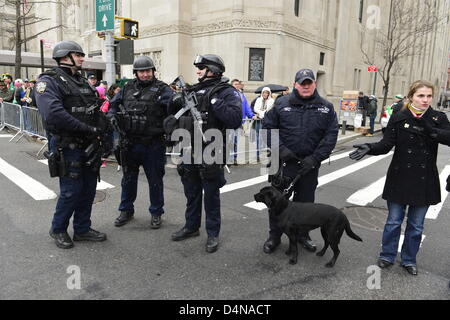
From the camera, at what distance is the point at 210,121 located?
12.8ft

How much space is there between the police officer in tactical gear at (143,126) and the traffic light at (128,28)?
4.82 metres

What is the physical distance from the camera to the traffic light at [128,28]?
8.62 m

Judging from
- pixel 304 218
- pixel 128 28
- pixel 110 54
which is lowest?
pixel 304 218

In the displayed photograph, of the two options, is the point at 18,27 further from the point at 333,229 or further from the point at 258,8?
the point at 333,229

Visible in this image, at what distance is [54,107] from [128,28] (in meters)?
5.90

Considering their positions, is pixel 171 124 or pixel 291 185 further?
pixel 291 185

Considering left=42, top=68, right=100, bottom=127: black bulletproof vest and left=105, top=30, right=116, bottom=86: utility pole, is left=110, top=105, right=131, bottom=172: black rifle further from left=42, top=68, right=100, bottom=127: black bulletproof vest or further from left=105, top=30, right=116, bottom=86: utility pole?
left=105, top=30, right=116, bottom=86: utility pole

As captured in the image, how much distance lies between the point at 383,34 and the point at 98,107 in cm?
2941

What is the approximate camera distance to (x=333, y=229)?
11.9 feet

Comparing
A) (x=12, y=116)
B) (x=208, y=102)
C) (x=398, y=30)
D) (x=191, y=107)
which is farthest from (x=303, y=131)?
(x=398, y=30)

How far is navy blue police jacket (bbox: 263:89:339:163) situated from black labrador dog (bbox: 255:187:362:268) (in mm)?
552

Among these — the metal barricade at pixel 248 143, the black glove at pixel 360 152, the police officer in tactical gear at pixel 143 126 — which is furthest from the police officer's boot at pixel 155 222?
the metal barricade at pixel 248 143

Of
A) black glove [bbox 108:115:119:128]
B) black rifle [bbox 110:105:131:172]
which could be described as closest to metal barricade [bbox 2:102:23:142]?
black rifle [bbox 110:105:131:172]

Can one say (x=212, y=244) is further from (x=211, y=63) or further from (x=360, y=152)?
(x=211, y=63)
